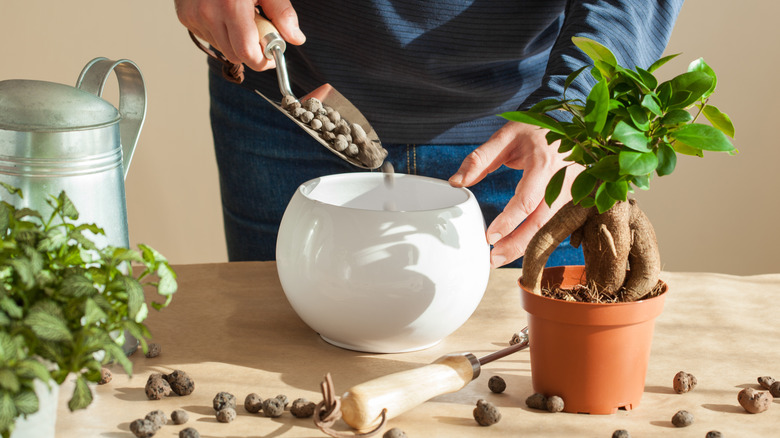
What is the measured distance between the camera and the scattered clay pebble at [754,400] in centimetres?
73

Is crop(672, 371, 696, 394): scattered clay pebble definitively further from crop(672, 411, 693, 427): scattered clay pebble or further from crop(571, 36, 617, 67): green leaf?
crop(571, 36, 617, 67): green leaf

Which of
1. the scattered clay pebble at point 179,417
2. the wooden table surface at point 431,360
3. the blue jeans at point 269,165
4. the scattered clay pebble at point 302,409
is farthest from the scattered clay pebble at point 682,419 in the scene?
the blue jeans at point 269,165

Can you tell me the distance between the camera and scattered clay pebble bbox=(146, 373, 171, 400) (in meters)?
0.74

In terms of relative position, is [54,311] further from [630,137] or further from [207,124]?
[207,124]

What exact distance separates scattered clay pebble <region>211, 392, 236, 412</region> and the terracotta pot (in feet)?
0.94

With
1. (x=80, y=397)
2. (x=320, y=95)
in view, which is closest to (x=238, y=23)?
(x=320, y=95)

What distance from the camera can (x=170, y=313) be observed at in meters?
0.97

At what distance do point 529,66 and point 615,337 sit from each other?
71 cm

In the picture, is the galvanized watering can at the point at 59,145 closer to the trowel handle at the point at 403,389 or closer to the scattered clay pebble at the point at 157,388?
the scattered clay pebble at the point at 157,388

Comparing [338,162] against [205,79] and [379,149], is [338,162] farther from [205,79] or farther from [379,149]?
[205,79]

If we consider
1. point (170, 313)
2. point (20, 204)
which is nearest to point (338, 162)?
point (170, 313)

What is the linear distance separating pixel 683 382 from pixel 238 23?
71 cm

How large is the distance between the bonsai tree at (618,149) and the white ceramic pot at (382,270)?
10 cm

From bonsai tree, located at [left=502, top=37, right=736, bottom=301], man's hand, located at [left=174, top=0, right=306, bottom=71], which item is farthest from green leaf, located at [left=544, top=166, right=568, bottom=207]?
man's hand, located at [left=174, top=0, right=306, bottom=71]
